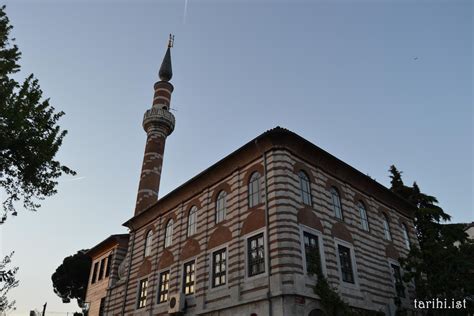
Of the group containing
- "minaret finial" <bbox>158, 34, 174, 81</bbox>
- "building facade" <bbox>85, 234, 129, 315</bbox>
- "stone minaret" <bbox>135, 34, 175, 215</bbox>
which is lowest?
"building facade" <bbox>85, 234, 129, 315</bbox>

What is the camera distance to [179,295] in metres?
16.3

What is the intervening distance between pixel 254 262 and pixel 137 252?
10.7m

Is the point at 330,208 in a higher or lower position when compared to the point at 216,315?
higher

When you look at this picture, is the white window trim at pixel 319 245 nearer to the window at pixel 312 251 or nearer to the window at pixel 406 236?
the window at pixel 312 251

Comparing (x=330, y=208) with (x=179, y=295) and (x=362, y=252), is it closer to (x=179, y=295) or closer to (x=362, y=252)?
(x=362, y=252)

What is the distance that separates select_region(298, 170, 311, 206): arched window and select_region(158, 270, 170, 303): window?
8099mm

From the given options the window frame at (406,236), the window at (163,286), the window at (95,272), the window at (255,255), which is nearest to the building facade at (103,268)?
the window at (95,272)

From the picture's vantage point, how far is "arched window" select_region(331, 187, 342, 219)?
16.6m

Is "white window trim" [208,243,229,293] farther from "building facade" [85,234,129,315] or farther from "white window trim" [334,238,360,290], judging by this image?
"building facade" [85,234,129,315]

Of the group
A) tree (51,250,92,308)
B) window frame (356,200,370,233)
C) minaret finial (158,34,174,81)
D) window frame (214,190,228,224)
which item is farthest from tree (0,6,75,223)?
tree (51,250,92,308)

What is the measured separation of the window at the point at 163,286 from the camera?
716 inches

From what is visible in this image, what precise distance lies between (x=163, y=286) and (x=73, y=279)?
25.8m

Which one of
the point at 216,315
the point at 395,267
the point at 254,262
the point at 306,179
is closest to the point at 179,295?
the point at 216,315

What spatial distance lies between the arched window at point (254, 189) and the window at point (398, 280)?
302 inches
